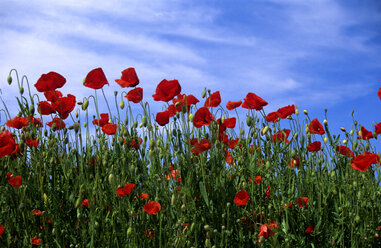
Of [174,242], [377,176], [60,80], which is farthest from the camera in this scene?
[377,176]

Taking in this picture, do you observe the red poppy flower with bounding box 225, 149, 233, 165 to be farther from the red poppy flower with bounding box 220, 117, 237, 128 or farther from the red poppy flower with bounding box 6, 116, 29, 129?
the red poppy flower with bounding box 6, 116, 29, 129

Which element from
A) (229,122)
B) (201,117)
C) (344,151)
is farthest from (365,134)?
(201,117)

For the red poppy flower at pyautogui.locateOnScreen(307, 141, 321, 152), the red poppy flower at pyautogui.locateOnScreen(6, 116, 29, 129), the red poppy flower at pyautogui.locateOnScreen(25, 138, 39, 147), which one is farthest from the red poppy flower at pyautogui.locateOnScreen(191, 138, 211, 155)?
the red poppy flower at pyautogui.locateOnScreen(6, 116, 29, 129)

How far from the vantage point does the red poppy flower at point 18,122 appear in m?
3.41

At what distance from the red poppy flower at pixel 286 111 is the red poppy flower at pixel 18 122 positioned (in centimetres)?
208

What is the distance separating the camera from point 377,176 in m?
3.30

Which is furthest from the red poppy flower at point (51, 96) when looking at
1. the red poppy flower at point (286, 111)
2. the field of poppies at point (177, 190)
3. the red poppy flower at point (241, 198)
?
the red poppy flower at point (286, 111)

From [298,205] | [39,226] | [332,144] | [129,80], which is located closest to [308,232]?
[298,205]

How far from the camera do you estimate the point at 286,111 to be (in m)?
3.44

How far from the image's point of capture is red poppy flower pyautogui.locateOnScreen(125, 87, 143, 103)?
304 centimetres

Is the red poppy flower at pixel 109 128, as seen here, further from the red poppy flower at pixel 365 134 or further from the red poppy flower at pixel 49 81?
the red poppy flower at pixel 365 134

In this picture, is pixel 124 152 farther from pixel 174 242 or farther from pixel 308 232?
pixel 308 232

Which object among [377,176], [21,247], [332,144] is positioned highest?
[332,144]

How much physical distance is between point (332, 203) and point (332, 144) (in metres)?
0.73
